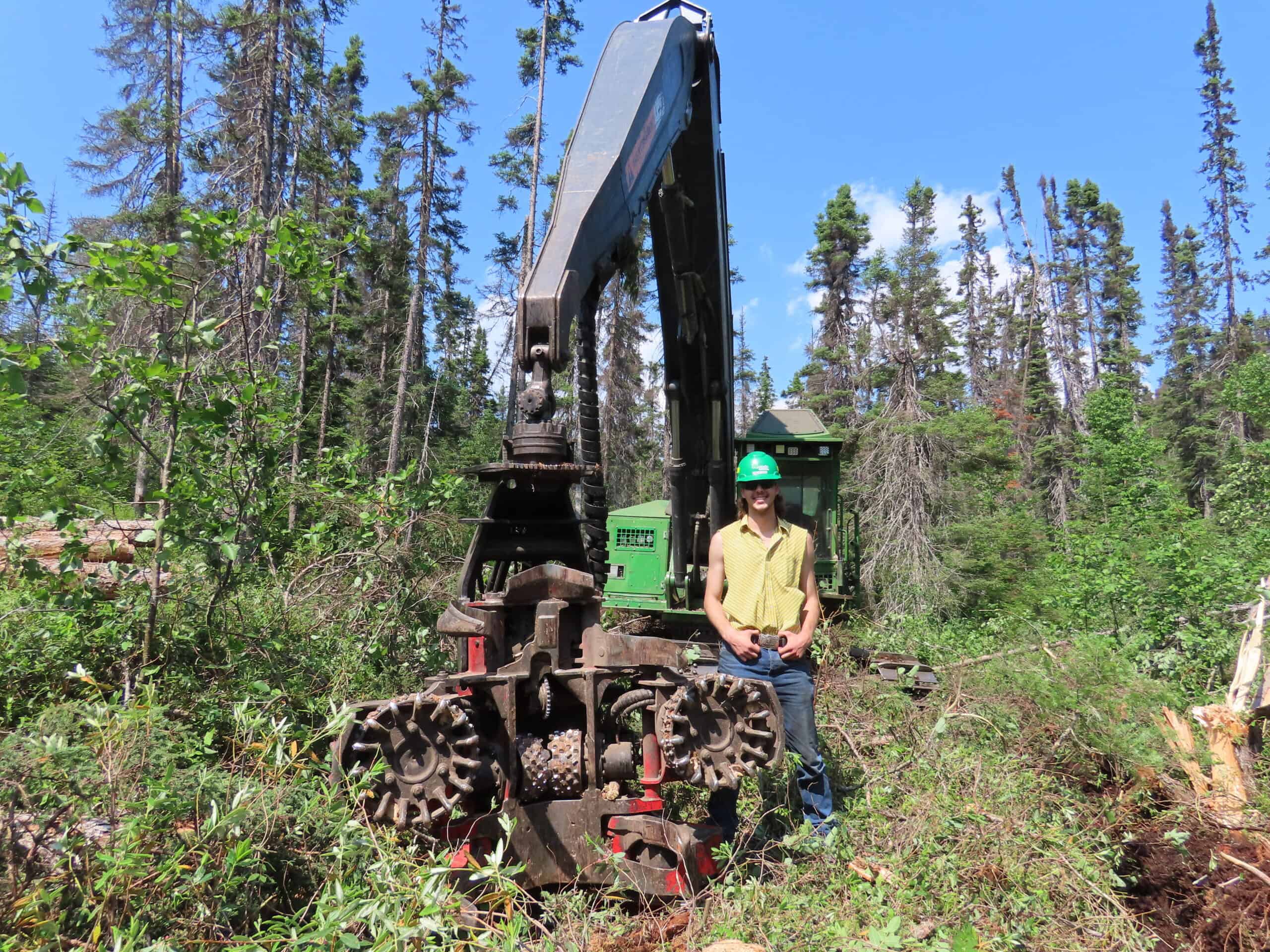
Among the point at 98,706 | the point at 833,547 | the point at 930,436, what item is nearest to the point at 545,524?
the point at 98,706

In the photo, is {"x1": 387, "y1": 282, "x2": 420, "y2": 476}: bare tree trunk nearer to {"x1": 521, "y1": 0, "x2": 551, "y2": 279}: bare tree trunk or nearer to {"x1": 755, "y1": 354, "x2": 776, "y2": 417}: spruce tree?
{"x1": 521, "y1": 0, "x2": 551, "y2": 279}: bare tree trunk

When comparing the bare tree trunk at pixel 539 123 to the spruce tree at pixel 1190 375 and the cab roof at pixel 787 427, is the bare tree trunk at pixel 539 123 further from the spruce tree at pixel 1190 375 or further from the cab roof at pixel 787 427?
the spruce tree at pixel 1190 375

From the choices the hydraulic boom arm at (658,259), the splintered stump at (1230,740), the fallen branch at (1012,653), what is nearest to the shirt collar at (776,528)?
the hydraulic boom arm at (658,259)

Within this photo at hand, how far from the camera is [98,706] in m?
3.52

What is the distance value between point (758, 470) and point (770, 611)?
0.80m

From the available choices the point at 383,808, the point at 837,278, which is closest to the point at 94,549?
the point at 383,808

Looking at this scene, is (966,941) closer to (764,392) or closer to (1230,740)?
(1230,740)

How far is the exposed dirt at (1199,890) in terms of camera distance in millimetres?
3217

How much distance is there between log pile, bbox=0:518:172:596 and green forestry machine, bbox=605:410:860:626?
553 centimetres

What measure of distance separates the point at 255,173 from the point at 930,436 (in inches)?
571

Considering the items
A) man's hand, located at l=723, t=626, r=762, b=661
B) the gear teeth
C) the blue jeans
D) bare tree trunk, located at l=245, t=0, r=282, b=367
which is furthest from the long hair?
bare tree trunk, located at l=245, t=0, r=282, b=367

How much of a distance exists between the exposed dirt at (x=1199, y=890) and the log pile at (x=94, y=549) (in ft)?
18.2

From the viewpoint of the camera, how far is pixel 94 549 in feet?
21.7

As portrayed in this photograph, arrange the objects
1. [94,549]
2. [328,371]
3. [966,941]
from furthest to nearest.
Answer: [328,371]
[94,549]
[966,941]
